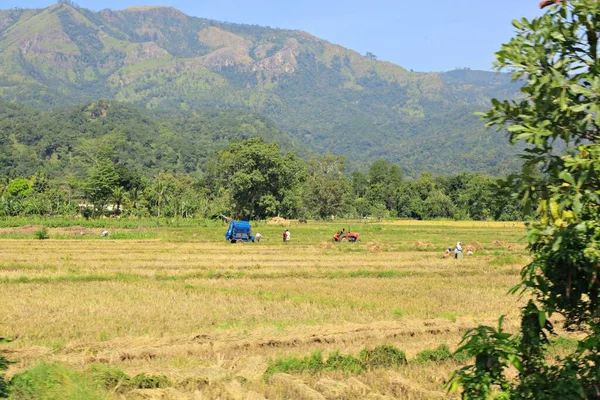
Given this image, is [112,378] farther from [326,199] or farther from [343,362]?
[326,199]

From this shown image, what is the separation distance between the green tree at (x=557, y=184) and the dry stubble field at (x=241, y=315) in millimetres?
425

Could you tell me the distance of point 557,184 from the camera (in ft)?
16.9

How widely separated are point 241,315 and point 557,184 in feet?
41.0

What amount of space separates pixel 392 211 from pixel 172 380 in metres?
117

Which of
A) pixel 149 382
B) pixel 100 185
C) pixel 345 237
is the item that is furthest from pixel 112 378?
pixel 100 185

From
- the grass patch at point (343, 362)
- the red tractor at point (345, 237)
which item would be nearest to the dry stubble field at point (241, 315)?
the grass patch at point (343, 362)

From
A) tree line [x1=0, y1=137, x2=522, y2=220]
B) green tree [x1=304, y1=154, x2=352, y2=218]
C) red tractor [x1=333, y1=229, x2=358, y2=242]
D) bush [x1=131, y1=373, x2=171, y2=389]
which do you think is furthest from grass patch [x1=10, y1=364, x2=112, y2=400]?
green tree [x1=304, y1=154, x2=352, y2=218]

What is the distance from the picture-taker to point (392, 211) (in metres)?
124

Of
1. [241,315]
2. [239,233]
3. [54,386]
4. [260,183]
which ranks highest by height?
[260,183]

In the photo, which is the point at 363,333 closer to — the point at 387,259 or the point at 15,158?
the point at 387,259

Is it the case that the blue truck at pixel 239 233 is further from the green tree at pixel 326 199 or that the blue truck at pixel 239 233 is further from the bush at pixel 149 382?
the green tree at pixel 326 199

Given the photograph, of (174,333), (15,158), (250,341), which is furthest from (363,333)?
(15,158)

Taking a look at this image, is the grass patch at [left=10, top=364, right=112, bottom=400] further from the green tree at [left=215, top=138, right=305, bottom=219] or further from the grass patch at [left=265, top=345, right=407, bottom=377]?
the green tree at [left=215, top=138, right=305, bottom=219]

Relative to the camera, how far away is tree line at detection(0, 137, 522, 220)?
89125 millimetres
